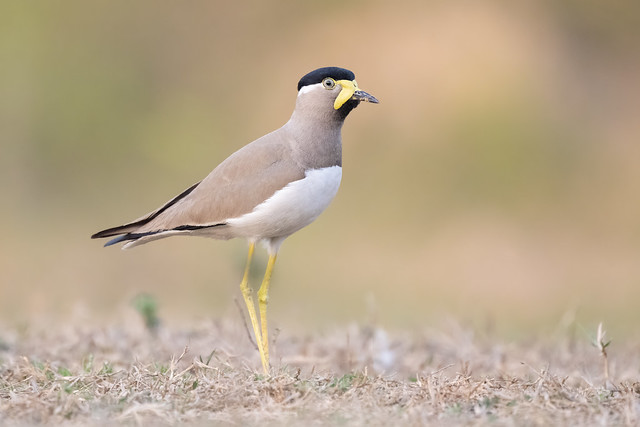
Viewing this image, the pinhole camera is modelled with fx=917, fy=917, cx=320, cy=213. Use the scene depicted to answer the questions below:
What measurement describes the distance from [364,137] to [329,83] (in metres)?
8.57

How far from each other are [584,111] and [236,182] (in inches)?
409

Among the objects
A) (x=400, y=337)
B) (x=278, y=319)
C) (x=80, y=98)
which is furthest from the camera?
(x=80, y=98)

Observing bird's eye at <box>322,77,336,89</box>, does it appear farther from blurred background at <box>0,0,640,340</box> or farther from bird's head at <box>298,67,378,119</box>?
blurred background at <box>0,0,640,340</box>

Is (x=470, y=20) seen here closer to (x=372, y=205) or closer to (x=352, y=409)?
(x=372, y=205)

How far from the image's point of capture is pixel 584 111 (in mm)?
13797

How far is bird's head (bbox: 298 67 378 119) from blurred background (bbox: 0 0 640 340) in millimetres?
6040

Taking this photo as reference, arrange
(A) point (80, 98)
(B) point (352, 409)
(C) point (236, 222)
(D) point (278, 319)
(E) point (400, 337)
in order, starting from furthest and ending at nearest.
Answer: (A) point (80, 98) < (D) point (278, 319) < (E) point (400, 337) < (C) point (236, 222) < (B) point (352, 409)

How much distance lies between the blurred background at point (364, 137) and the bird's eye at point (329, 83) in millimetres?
6064

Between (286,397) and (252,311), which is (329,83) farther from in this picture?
(286,397)

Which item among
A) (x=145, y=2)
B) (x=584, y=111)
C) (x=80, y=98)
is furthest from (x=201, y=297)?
(x=584, y=111)

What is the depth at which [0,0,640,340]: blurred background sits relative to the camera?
11.2 metres

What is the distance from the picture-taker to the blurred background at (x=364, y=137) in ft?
A: 36.9

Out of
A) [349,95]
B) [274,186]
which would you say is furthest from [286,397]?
[349,95]

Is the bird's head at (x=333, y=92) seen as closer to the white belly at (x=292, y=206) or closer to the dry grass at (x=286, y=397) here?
the white belly at (x=292, y=206)
